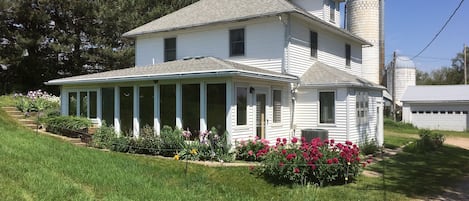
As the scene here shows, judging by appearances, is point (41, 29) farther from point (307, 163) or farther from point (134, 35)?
point (307, 163)

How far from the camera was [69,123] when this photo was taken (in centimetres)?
1538

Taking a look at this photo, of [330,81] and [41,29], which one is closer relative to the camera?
[330,81]

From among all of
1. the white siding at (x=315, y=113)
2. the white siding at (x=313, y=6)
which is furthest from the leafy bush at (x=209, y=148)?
the white siding at (x=313, y=6)

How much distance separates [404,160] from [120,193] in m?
10.4

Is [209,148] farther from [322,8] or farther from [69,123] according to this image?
[322,8]

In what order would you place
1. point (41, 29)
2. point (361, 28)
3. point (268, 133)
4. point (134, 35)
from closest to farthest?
point (268, 133) < point (134, 35) < point (41, 29) < point (361, 28)

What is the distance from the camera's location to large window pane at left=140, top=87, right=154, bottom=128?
14461 mm

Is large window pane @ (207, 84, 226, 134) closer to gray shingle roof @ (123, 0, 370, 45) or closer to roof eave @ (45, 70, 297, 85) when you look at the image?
roof eave @ (45, 70, 297, 85)

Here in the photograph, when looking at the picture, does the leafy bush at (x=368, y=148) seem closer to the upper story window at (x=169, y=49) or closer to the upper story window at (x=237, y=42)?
the upper story window at (x=237, y=42)

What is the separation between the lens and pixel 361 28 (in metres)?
31.4

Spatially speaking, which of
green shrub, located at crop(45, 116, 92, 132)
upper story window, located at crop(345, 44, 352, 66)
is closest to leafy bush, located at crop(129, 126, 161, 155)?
green shrub, located at crop(45, 116, 92, 132)

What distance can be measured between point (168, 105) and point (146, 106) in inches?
46.9

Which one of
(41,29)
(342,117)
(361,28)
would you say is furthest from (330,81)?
(41,29)

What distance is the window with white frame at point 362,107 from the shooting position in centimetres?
1556
